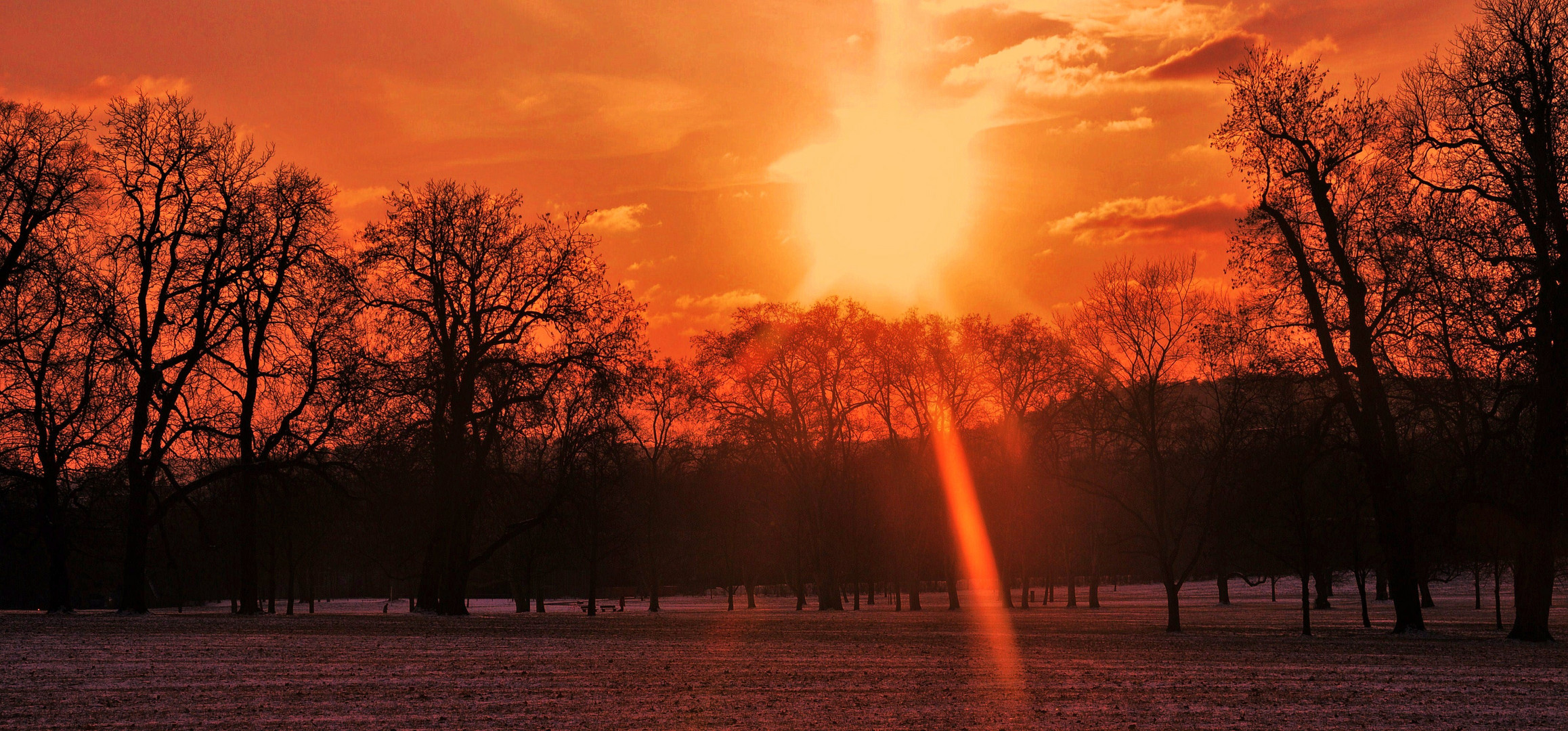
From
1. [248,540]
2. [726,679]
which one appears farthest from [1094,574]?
[726,679]

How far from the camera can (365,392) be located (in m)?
35.1

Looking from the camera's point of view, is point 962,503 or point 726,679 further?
point 962,503

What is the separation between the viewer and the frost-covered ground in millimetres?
12477

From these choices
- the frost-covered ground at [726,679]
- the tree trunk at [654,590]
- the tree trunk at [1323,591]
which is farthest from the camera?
the tree trunk at [654,590]

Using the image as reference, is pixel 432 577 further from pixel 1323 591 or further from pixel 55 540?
pixel 1323 591

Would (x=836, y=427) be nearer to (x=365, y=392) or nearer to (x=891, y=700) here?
(x=365, y=392)

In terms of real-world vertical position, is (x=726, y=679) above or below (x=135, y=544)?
below

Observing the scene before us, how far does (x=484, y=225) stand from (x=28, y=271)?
1268cm

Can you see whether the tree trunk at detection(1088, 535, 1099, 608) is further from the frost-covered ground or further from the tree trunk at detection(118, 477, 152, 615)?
the tree trunk at detection(118, 477, 152, 615)

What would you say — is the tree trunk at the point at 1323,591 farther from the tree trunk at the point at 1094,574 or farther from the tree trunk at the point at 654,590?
the tree trunk at the point at 654,590

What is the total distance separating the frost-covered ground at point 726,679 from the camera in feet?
40.9

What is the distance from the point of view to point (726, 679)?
17000mm

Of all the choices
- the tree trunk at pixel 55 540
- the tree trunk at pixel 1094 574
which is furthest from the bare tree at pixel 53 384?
the tree trunk at pixel 1094 574

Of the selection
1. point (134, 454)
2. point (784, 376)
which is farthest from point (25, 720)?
point (784, 376)
